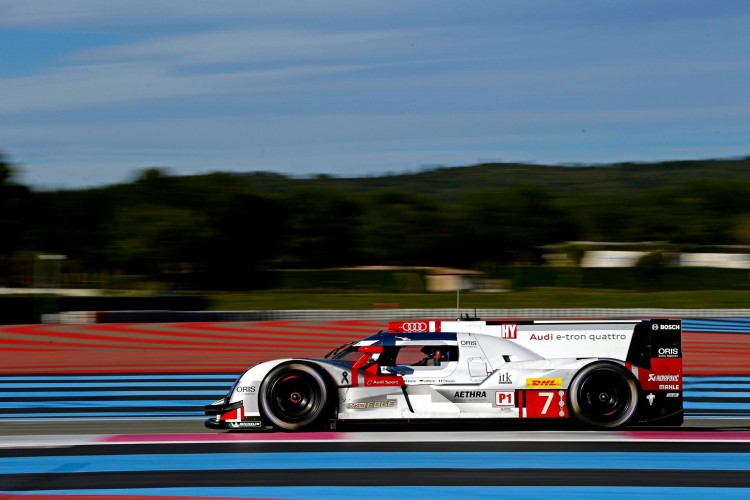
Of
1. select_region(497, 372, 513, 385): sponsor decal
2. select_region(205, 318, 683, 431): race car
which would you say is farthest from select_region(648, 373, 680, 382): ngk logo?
select_region(497, 372, 513, 385): sponsor decal

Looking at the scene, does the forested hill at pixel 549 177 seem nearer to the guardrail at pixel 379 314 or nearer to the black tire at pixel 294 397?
the guardrail at pixel 379 314

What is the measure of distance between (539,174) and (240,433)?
175 meters

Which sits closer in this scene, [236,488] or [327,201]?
[236,488]

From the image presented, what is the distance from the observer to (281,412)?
28.8 feet

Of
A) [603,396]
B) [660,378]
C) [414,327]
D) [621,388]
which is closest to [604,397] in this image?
[603,396]

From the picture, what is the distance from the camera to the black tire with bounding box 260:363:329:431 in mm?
8680

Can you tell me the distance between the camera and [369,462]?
7.56 meters

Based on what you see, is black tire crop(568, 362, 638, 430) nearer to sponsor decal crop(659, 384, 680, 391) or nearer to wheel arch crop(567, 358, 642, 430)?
wheel arch crop(567, 358, 642, 430)

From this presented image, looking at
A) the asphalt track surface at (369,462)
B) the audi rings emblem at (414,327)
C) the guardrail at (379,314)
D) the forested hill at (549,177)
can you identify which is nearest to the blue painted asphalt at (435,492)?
the asphalt track surface at (369,462)

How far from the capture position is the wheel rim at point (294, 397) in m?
8.71

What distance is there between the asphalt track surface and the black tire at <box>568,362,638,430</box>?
0.47 ft

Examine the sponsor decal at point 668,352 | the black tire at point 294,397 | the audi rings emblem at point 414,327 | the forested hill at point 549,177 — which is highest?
the forested hill at point 549,177

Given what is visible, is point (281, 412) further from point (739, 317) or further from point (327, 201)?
point (327, 201)

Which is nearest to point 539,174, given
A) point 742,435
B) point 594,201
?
point 594,201
